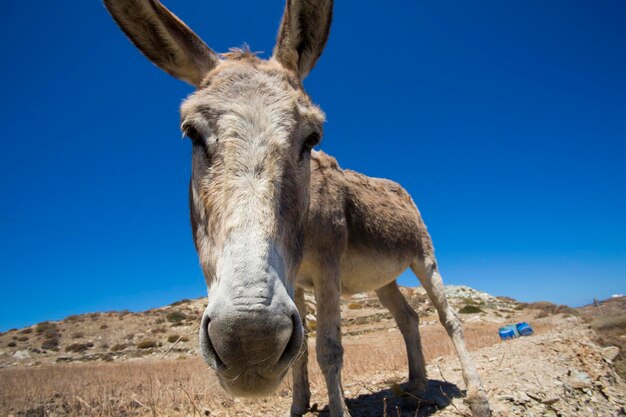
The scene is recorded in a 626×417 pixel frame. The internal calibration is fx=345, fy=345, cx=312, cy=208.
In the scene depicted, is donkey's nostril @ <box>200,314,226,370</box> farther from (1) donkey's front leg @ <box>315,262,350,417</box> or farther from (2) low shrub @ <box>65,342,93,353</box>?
(2) low shrub @ <box>65,342,93,353</box>

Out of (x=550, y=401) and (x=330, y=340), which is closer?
(x=330, y=340)

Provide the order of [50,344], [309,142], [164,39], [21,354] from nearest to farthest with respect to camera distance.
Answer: [309,142]
[164,39]
[21,354]
[50,344]

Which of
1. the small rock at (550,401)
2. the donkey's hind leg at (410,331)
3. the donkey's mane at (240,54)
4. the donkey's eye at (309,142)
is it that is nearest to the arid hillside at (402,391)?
the small rock at (550,401)

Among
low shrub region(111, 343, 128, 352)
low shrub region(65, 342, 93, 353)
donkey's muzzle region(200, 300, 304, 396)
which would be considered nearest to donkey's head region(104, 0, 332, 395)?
donkey's muzzle region(200, 300, 304, 396)

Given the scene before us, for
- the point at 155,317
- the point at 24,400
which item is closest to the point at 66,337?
the point at 155,317

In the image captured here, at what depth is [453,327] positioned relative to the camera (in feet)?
19.4

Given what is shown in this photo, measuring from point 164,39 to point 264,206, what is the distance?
7.57 feet

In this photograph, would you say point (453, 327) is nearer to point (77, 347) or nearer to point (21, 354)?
point (77, 347)

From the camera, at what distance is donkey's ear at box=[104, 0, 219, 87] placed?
302 centimetres

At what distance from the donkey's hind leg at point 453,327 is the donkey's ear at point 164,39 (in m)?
4.91

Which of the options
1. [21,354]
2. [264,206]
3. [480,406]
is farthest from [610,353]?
[21,354]

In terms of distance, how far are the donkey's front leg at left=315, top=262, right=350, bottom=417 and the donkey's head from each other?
54.5 inches

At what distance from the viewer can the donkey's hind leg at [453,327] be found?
4.66 metres

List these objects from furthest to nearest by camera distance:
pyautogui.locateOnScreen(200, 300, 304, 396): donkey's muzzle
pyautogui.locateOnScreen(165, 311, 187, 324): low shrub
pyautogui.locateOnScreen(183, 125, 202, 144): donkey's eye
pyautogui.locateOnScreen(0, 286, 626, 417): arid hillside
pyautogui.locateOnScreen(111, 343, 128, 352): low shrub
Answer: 1. pyautogui.locateOnScreen(165, 311, 187, 324): low shrub
2. pyautogui.locateOnScreen(111, 343, 128, 352): low shrub
3. pyautogui.locateOnScreen(0, 286, 626, 417): arid hillside
4. pyautogui.locateOnScreen(183, 125, 202, 144): donkey's eye
5. pyautogui.locateOnScreen(200, 300, 304, 396): donkey's muzzle
